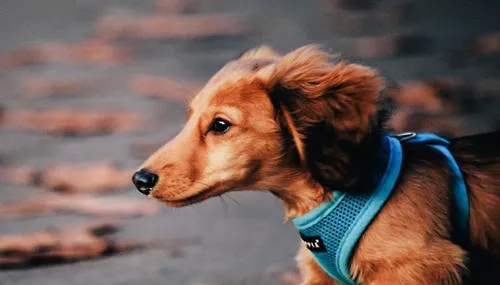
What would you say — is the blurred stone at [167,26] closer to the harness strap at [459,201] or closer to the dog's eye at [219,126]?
the dog's eye at [219,126]

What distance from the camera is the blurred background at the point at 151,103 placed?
3918 mm

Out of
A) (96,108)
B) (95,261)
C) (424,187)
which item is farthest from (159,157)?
(96,108)

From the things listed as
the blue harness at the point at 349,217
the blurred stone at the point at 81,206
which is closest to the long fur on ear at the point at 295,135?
the blue harness at the point at 349,217

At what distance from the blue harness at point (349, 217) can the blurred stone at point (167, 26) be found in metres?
4.92

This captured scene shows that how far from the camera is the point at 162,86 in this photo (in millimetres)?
6547

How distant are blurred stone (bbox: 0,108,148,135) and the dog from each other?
349 centimetres

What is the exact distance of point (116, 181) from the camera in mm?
5141

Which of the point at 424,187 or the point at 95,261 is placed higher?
the point at 424,187

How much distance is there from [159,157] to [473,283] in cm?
100

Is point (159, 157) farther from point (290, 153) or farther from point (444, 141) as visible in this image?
point (444, 141)

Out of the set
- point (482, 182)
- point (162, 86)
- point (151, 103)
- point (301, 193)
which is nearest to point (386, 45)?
point (162, 86)

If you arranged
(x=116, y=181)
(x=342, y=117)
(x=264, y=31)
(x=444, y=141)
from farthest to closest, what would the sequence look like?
1. (x=264, y=31)
2. (x=116, y=181)
3. (x=444, y=141)
4. (x=342, y=117)

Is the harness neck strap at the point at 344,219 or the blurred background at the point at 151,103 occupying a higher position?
the harness neck strap at the point at 344,219

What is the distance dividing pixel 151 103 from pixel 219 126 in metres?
3.89
